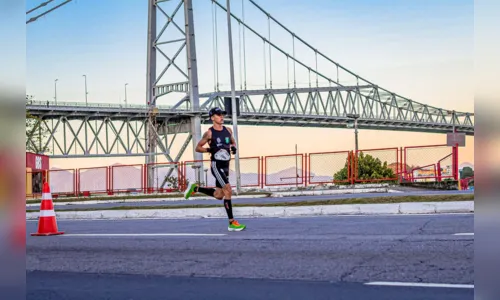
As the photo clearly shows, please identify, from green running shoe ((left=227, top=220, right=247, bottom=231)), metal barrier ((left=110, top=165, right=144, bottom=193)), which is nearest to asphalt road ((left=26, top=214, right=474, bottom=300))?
green running shoe ((left=227, top=220, right=247, bottom=231))

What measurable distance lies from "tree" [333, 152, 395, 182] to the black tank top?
20.6 metres

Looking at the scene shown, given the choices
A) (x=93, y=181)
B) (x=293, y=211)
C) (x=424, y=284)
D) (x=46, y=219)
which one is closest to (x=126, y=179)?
(x=93, y=181)

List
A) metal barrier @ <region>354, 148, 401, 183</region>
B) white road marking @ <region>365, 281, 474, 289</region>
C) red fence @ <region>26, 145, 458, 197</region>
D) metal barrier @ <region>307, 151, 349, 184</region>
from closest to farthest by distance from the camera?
white road marking @ <region>365, 281, 474, 289</region> < red fence @ <region>26, 145, 458, 197</region> < metal barrier @ <region>354, 148, 401, 183</region> < metal barrier @ <region>307, 151, 349, 184</region>

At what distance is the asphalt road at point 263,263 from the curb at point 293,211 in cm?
377

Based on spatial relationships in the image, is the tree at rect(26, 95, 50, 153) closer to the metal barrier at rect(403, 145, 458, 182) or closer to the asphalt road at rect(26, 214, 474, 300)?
the metal barrier at rect(403, 145, 458, 182)

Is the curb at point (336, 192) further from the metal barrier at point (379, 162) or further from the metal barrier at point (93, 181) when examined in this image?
the metal barrier at point (93, 181)

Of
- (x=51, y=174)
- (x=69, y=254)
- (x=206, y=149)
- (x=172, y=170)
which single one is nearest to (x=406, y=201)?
(x=206, y=149)

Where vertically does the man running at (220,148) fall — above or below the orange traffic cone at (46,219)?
above

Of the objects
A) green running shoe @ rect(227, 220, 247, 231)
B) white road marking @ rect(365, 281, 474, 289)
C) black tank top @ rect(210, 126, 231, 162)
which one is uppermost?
black tank top @ rect(210, 126, 231, 162)

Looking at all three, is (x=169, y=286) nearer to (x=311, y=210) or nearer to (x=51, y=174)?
(x=311, y=210)

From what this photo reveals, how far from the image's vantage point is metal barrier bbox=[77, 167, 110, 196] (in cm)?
4078

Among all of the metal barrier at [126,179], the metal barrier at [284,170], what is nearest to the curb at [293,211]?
the metal barrier at [284,170]

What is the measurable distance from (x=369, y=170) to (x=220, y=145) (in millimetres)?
22317

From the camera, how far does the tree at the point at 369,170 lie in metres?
30.8
